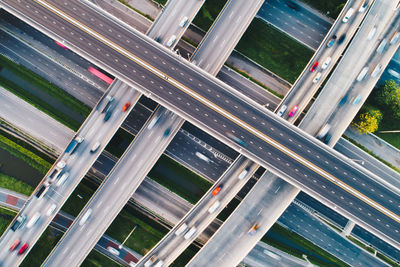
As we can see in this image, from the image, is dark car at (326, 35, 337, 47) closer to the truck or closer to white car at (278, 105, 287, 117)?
white car at (278, 105, 287, 117)

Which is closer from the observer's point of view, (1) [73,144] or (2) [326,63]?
(2) [326,63]

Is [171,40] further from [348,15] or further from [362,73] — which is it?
[362,73]

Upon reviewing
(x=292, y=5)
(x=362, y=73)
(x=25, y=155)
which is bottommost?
(x=25, y=155)

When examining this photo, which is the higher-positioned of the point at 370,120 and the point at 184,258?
the point at 370,120

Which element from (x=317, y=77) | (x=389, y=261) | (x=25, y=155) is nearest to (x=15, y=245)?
(x=25, y=155)

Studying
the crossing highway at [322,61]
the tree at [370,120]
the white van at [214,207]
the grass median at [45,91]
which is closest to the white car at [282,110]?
the crossing highway at [322,61]

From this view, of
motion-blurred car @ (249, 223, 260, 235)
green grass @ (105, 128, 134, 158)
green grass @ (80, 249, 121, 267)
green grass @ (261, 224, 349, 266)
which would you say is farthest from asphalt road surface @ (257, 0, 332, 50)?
green grass @ (80, 249, 121, 267)

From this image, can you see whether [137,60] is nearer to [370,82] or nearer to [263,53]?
[263,53]
